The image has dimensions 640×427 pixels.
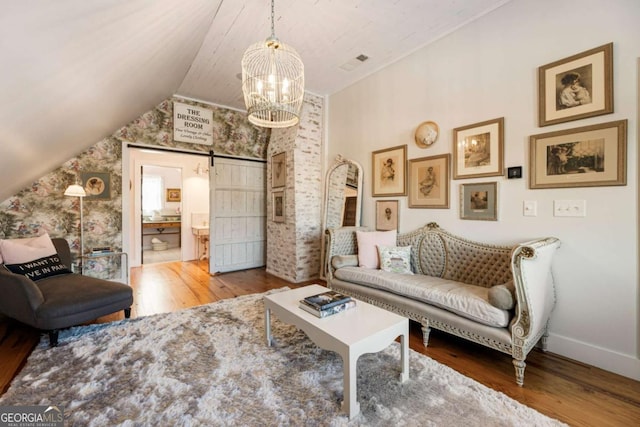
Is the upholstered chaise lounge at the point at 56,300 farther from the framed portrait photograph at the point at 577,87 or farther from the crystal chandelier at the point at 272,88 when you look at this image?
the framed portrait photograph at the point at 577,87

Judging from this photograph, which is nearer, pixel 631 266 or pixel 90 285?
pixel 631 266

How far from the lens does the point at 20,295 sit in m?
2.22

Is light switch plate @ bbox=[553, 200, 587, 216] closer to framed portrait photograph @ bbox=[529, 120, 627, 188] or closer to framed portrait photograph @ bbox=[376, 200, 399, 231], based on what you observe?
framed portrait photograph @ bbox=[529, 120, 627, 188]

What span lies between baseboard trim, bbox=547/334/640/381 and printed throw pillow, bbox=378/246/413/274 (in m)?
1.33

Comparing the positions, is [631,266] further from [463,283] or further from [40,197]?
[40,197]

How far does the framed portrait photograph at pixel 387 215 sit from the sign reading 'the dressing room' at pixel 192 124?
3.25m

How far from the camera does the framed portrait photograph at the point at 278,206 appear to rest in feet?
15.6

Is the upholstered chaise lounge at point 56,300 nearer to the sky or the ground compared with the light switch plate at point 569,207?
nearer to the ground

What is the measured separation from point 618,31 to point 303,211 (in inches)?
147

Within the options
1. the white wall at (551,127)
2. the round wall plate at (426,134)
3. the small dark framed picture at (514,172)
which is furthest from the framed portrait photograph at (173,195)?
the small dark framed picture at (514,172)

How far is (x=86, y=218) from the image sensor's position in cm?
389

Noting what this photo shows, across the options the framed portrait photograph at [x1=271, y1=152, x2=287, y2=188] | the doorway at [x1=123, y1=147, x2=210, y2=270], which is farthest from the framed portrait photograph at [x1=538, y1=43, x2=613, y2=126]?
the doorway at [x1=123, y1=147, x2=210, y2=270]

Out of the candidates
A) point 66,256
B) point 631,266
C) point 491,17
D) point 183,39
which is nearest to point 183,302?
point 66,256

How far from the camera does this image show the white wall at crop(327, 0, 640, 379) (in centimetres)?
195
